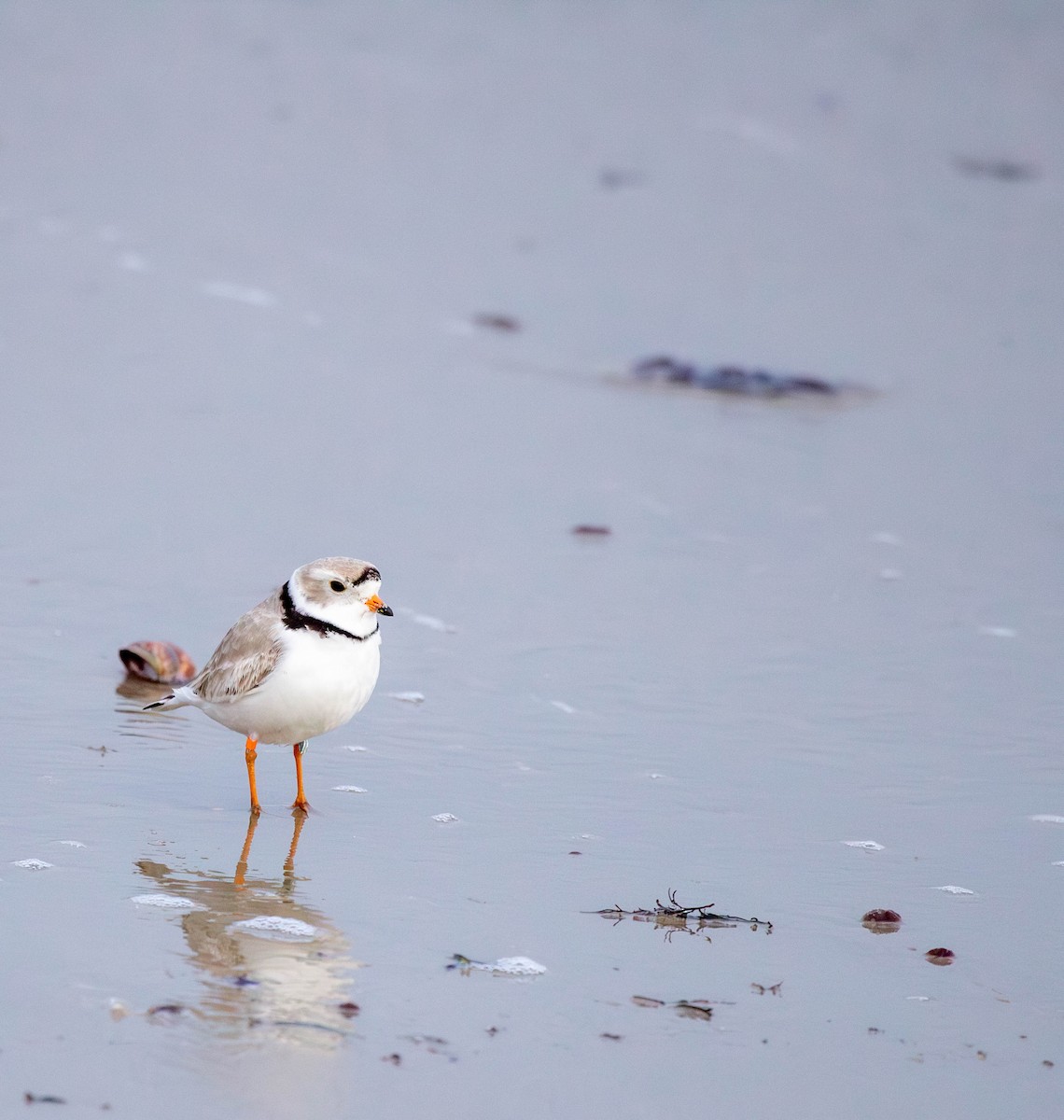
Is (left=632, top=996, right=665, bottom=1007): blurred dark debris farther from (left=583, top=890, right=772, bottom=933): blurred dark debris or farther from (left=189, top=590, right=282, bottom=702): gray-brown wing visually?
(left=189, top=590, right=282, bottom=702): gray-brown wing

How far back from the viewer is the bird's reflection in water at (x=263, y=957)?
3.82 m

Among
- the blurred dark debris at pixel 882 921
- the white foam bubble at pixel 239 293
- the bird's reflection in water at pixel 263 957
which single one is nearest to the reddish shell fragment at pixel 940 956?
the blurred dark debris at pixel 882 921

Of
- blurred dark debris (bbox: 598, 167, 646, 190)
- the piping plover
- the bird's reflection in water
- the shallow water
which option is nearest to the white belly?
the piping plover

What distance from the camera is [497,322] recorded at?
11797 millimetres

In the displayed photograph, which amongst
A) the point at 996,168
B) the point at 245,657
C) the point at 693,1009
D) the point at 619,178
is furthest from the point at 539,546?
the point at 996,168

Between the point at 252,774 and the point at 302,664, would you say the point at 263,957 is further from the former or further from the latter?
the point at 302,664

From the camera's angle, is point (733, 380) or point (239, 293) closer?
point (733, 380)

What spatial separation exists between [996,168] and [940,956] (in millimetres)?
13057

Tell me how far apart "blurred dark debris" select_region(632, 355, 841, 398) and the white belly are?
5.95 metres

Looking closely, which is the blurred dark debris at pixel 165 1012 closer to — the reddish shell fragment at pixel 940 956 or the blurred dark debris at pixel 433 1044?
the blurred dark debris at pixel 433 1044

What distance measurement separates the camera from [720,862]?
5.13m

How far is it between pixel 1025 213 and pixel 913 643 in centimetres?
891

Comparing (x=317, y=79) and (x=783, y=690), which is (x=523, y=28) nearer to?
(x=317, y=79)

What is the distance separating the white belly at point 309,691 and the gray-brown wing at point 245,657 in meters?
0.04
